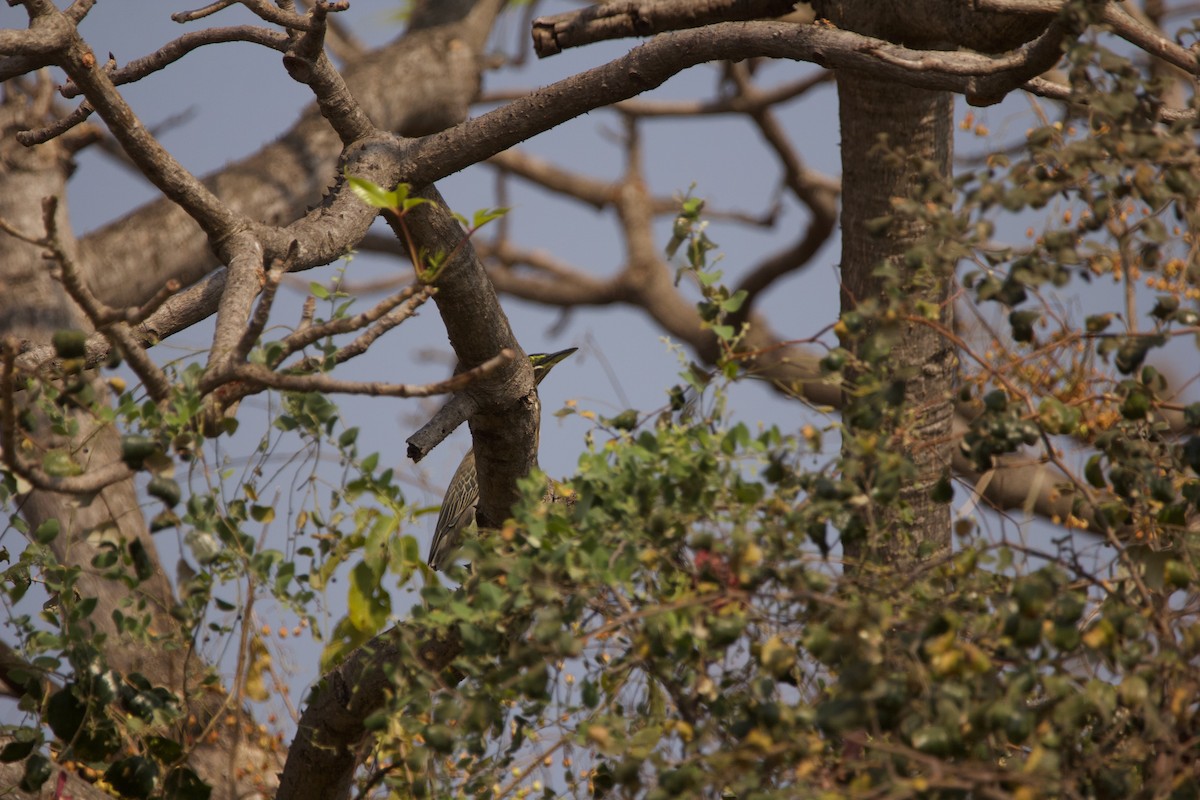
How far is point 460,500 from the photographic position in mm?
2439

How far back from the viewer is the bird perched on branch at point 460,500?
2271mm

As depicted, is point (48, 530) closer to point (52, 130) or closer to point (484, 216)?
point (484, 216)

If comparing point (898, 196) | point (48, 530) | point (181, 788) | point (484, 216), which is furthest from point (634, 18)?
point (181, 788)

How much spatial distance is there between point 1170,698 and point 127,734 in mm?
1043

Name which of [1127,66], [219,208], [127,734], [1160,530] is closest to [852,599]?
[1160,530]

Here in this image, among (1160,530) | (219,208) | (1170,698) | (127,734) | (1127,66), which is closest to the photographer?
(1170,698)

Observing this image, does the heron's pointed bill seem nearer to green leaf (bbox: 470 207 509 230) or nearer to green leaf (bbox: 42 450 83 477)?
green leaf (bbox: 470 207 509 230)

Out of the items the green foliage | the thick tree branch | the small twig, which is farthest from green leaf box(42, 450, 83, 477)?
the thick tree branch

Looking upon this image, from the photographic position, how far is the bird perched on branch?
2.27 m

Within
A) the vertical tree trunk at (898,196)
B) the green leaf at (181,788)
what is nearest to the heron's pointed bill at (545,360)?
the vertical tree trunk at (898,196)

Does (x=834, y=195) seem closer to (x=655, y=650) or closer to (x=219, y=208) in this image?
(x=219, y=208)

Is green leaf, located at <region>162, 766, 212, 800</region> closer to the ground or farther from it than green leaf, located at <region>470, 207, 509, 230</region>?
closer to the ground

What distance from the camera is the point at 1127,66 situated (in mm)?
1011

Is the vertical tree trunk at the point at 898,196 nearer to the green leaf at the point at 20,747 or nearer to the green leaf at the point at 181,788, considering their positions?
the green leaf at the point at 181,788
